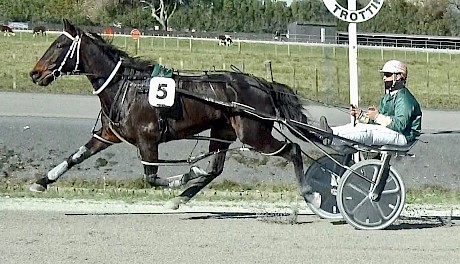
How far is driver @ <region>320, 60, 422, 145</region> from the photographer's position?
786cm

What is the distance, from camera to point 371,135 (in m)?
8.01

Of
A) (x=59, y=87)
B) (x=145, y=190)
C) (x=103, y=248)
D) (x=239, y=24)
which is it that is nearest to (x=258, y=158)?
(x=145, y=190)

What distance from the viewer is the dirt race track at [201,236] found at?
21.2 ft

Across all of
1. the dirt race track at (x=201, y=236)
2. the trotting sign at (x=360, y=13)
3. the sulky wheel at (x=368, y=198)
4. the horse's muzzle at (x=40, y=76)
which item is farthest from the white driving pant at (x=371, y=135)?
the horse's muzzle at (x=40, y=76)

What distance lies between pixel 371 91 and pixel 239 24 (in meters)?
35.2

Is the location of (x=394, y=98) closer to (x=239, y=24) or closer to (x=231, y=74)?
(x=231, y=74)

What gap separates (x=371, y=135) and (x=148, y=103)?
221 centimetres

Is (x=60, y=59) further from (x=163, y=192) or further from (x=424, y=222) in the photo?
(x=424, y=222)

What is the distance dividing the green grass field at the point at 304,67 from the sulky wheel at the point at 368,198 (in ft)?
36.4

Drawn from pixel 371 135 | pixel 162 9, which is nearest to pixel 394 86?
pixel 371 135

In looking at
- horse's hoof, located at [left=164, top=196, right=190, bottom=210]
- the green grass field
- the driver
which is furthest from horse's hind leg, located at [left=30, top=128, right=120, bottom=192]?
the green grass field

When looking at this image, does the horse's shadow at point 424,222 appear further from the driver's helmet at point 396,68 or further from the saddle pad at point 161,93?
the saddle pad at point 161,93

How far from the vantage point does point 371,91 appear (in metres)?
25.2

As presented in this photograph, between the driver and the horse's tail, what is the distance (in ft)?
1.88
